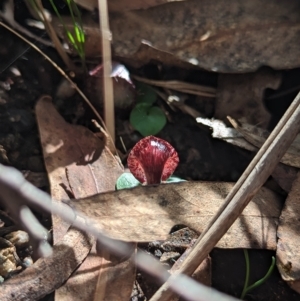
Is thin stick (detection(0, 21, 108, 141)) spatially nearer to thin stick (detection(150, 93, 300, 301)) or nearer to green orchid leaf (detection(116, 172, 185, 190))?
green orchid leaf (detection(116, 172, 185, 190))

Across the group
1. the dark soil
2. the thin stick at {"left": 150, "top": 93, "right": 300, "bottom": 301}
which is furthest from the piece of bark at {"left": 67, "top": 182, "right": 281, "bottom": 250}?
the thin stick at {"left": 150, "top": 93, "right": 300, "bottom": 301}

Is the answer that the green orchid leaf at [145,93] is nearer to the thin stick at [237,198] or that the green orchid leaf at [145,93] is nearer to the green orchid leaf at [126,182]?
the green orchid leaf at [126,182]

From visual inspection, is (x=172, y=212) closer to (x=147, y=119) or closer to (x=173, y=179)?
(x=173, y=179)

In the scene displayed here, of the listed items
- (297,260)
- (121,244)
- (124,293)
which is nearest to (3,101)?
(121,244)

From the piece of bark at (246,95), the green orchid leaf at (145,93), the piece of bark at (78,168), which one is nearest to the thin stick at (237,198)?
the piece of bark at (78,168)

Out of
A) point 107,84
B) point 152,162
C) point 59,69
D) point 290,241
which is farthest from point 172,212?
point 59,69
